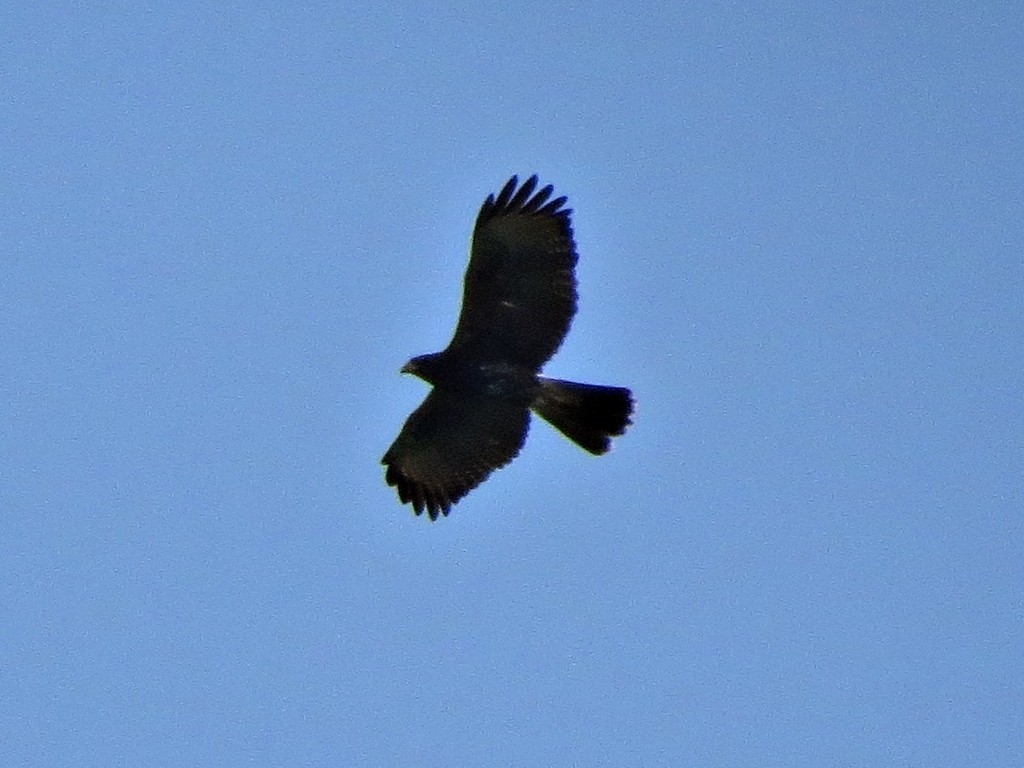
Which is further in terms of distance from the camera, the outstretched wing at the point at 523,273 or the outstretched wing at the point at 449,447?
the outstretched wing at the point at 449,447

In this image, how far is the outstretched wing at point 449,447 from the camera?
61.7 feet

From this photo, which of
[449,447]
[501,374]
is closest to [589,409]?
[501,374]

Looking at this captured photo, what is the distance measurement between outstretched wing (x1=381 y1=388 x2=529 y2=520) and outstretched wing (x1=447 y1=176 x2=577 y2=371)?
721 millimetres

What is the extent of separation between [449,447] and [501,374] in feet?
3.42

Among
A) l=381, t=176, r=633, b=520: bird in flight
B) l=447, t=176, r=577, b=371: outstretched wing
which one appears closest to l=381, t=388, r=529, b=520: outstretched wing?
l=381, t=176, r=633, b=520: bird in flight

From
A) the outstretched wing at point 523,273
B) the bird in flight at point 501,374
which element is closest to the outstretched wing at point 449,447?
the bird in flight at point 501,374

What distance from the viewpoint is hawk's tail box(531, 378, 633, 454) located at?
18.3m

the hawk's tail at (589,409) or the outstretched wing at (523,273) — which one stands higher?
the outstretched wing at (523,273)

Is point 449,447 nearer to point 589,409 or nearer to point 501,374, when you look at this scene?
point 501,374

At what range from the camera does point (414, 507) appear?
19.3 metres

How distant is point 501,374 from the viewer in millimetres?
18438

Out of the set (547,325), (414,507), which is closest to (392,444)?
(414,507)

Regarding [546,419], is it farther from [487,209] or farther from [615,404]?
[487,209]

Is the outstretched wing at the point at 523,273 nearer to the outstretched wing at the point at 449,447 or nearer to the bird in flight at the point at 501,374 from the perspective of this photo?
the bird in flight at the point at 501,374
